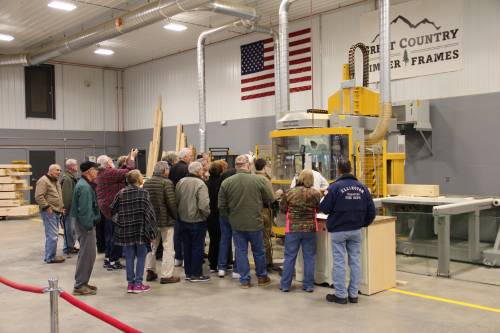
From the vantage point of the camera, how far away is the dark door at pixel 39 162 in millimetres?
17359

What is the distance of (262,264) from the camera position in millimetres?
6340

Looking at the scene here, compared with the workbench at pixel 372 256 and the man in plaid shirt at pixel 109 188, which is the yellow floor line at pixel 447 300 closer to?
the workbench at pixel 372 256

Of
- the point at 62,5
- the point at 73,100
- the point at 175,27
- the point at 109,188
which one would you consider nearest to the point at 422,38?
the point at 175,27

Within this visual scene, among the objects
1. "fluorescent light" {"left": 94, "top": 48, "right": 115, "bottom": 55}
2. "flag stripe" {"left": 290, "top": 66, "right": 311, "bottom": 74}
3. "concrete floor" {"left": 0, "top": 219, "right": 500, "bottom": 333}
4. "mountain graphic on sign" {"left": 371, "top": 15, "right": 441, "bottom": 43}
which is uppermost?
"fluorescent light" {"left": 94, "top": 48, "right": 115, "bottom": 55}

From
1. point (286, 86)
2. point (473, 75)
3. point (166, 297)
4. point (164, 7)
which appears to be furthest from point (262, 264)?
point (164, 7)

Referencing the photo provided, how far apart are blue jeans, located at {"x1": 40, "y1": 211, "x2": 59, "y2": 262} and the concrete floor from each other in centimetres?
119

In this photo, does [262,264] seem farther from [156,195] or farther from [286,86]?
[286,86]

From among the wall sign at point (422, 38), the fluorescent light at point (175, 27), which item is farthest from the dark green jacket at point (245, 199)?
the fluorescent light at point (175, 27)

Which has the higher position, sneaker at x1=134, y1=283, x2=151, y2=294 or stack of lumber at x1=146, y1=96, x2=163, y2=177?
stack of lumber at x1=146, y1=96, x2=163, y2=177

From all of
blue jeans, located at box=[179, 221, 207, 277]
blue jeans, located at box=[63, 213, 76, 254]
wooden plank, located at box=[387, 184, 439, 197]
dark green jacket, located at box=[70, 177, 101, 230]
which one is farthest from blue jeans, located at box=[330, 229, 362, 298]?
blue jeans, located at box=[63, 213, 76, 254]

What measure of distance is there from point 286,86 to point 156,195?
4.80m

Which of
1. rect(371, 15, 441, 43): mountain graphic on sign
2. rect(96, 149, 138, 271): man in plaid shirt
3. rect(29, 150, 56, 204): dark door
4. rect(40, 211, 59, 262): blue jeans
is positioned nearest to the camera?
rect(96, 149, 138, 271): man in plaid shirt

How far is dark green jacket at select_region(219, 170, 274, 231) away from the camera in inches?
241

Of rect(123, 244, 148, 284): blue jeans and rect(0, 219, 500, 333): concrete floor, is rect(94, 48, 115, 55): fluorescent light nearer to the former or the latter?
rect(0, 219, 500, 333): concrete floor
